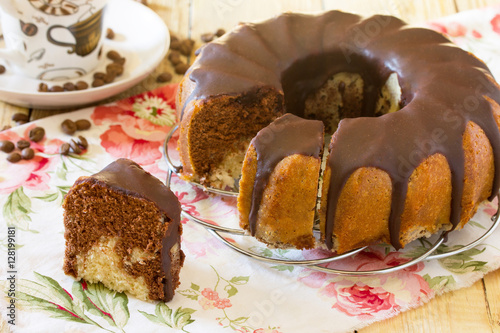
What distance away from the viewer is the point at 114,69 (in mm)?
3199

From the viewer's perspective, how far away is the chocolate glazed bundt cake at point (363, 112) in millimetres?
2258

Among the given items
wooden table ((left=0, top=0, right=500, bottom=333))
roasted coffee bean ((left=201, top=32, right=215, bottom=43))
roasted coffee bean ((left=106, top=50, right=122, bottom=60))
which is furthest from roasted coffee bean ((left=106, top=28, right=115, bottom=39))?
roasted coffee bean ((left=201, top=32, right=215, bottom=43))

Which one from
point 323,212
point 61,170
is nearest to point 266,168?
point 323,212

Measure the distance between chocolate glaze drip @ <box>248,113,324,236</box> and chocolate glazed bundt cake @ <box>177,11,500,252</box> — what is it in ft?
0.15

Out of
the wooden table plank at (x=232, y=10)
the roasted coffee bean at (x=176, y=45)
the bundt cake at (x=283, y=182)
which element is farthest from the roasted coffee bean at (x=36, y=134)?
the wooden table plank at (x=232, y=10)

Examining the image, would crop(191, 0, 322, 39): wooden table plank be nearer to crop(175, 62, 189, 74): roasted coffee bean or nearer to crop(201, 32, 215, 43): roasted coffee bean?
crop(201, 32, 215, 43): roasted coffee bean

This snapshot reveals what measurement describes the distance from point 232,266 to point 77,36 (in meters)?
1.39

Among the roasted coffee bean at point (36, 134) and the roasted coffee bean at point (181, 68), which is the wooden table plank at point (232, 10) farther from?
the roasted coffee bean at point (36, 134)

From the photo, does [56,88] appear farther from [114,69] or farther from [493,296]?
[493,296]

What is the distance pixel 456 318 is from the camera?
7.36ft

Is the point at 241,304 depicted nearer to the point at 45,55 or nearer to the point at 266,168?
the point at 266,168

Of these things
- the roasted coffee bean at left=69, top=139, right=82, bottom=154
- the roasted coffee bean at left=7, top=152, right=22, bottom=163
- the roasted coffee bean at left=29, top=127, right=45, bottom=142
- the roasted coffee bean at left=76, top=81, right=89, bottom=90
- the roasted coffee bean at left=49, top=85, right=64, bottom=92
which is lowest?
the roasted coffee bean at left=7, top=152, right=22, bottom=163

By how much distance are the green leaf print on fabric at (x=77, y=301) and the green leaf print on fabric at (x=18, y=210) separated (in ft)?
1.00

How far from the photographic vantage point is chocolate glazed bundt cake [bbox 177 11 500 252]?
88.9 inches
